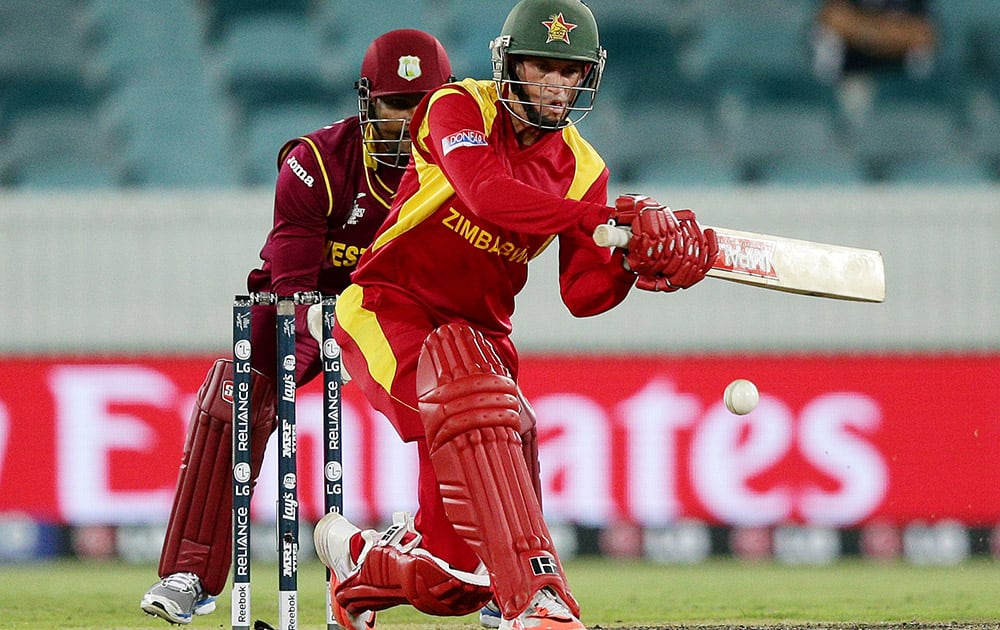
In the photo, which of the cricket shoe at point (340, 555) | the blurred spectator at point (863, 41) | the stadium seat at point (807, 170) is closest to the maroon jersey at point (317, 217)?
the cricket shoe at point (340, 555)

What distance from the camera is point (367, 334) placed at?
3367mm

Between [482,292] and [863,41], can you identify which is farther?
[863,41]

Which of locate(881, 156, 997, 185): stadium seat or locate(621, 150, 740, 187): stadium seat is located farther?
locate(881, 156, 997, 185): stadium seat

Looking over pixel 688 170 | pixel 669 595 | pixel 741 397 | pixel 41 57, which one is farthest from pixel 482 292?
pixel 41 57

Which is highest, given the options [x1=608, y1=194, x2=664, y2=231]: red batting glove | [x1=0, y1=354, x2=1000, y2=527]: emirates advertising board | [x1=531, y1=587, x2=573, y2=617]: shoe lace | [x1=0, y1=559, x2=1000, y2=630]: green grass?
[x1=608, y1=194, x2=664, y2=231]: red batting glove

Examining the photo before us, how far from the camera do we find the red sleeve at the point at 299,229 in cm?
387

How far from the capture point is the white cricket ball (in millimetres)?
3516

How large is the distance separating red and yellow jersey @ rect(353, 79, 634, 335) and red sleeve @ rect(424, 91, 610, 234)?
4cm

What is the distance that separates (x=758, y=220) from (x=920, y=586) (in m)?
1.86

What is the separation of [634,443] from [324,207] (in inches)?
104

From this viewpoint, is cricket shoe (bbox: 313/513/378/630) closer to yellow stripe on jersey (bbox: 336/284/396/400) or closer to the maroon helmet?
yellow stripe on jersey (bbox: 336/284/396/400)

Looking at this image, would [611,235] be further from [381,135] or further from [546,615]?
[381,135]

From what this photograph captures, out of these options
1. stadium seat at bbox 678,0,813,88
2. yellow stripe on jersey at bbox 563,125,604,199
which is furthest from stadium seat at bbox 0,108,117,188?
yellow stripe on jersey at bbox 563,125,604,199

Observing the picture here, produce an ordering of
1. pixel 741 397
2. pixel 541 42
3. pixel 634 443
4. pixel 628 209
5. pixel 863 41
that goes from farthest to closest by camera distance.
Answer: pixel 863 41, pixel 634 443, pixel 741 397, pixel 541 42, pixel 628 209
